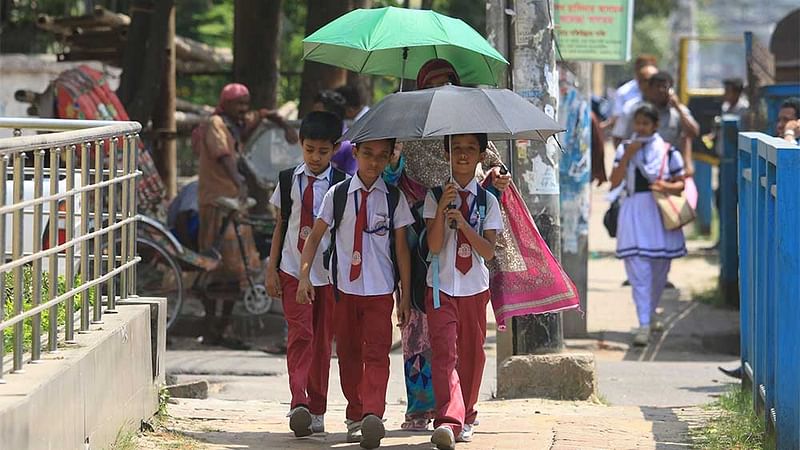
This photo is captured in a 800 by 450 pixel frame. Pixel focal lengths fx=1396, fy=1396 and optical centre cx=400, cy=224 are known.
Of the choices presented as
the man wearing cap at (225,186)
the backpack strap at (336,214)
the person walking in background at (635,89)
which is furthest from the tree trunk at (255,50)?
the backpack strap at (336,214)

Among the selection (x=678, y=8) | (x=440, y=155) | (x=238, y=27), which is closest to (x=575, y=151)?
(x=238, y=27)

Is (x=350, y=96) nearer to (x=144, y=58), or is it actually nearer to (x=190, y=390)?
(x=190, y=390)

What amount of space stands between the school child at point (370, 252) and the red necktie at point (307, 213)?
275 mm

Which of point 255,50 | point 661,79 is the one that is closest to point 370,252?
point 661,79

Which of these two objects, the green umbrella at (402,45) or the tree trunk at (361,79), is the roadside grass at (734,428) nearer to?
the green umbrella at (402,45)

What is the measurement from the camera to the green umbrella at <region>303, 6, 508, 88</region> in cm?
637

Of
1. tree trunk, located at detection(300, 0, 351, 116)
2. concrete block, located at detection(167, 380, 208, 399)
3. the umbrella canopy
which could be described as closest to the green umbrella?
the umbrella canopy

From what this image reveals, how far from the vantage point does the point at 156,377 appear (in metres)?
6.41

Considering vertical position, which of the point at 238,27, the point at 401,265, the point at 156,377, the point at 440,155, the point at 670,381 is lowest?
the point at 670,381

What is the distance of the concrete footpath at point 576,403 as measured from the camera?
6.21 metres

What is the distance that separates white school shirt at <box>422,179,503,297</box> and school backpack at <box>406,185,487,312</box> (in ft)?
0.06

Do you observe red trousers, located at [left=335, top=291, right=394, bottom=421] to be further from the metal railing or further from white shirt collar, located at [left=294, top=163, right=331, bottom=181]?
the metal railing

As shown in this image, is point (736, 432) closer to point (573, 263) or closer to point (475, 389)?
point (475, 389)

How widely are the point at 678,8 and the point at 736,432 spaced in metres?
31.3
